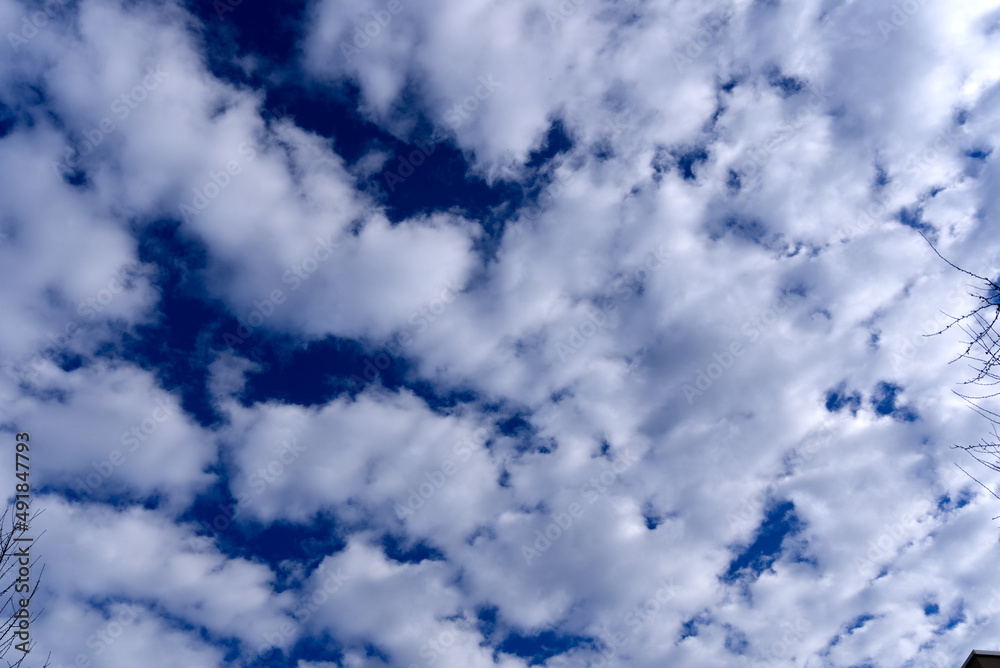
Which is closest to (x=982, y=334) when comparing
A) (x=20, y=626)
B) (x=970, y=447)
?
(x=970, y=447)

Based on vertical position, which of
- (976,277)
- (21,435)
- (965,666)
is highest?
(21,435)

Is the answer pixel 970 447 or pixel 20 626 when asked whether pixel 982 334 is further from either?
pixel 20 626

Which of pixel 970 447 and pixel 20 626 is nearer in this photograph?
pixel 970 447

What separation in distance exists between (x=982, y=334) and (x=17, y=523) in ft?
44.9

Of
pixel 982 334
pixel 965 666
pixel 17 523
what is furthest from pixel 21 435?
pixel 965 666

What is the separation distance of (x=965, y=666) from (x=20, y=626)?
21593mm

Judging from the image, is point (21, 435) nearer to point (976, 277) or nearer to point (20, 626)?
point (20, 626)

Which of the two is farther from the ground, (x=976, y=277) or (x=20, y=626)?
(x=976, y=277)

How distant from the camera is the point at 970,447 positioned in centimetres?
580

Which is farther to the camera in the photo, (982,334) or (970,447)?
(970,447)

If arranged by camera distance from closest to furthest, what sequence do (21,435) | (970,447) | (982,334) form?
(982,334)
(970,447)
(21,435)

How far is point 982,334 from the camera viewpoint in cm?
A: 469

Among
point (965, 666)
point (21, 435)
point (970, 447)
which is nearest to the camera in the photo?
point (970, 447)

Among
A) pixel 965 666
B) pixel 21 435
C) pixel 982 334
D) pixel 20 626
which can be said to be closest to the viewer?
pixel 982 334
